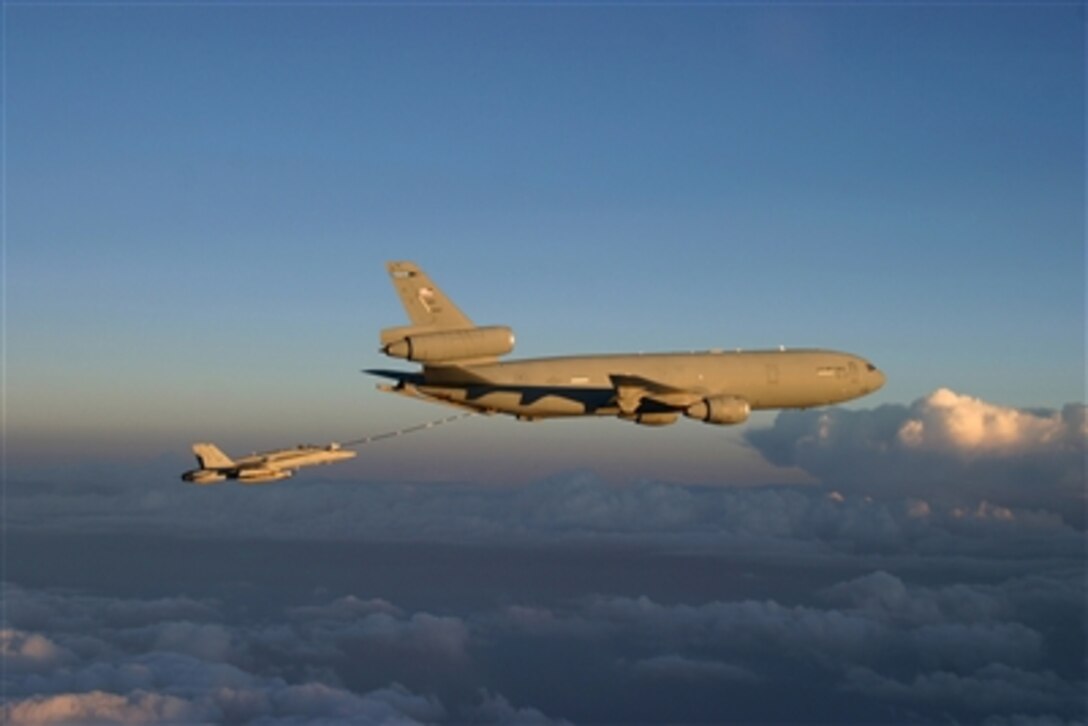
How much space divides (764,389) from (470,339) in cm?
1694

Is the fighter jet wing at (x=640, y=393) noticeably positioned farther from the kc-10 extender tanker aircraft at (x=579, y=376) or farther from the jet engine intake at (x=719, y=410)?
the jet engine intake at (x=719, y=410)

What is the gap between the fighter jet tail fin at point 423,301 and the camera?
57.0m

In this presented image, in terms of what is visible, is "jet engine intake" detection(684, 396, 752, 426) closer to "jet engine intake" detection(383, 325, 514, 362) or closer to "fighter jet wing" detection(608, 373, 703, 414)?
"fighter jet wing" detection(608, 373, 703, 414)

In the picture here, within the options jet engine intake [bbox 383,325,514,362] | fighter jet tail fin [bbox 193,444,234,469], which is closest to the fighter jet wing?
jet engine intake [bbox 383,325,514,362]

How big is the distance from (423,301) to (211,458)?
11809 millimetres

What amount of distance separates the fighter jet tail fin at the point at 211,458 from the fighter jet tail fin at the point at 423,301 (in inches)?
405

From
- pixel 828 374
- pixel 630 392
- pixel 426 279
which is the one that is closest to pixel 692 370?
pixel 630 392

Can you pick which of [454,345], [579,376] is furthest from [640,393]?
[454,345]

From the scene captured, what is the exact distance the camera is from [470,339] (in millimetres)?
55812

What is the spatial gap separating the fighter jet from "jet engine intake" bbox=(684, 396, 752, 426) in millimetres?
16877

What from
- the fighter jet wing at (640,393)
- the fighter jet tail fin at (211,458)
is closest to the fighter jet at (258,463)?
the fighter jet tail fin at (211,458)

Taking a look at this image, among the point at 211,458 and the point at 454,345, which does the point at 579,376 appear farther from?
the point at 211,458

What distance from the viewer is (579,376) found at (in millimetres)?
60062

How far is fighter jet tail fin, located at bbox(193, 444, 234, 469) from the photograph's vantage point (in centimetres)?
5397
